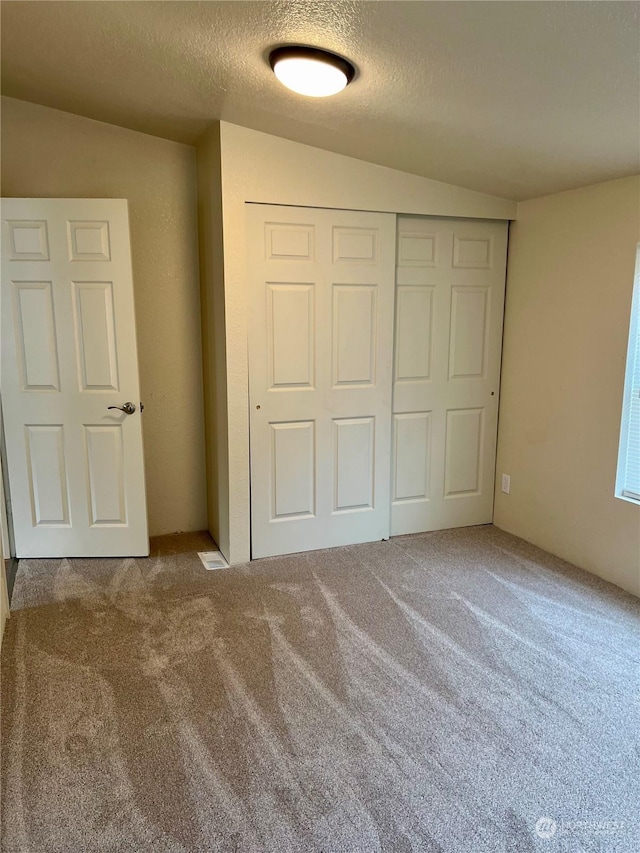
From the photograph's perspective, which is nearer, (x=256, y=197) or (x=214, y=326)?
(x=256, y=197)

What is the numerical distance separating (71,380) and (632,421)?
3022 mm

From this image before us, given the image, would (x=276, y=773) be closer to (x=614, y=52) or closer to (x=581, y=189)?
(x=614, y=52)

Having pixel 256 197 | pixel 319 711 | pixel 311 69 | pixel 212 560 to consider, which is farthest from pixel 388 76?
pixel 212 560

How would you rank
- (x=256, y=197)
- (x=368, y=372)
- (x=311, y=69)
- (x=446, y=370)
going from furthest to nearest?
(x=446, y=370) → (x=368, y=372) → (x=256, y=197) → (x=311, y=69)

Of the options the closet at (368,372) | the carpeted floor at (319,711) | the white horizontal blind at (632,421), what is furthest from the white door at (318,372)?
the white horizontal blind at (632,421)

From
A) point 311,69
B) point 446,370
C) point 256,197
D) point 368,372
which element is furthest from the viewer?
point 446,370

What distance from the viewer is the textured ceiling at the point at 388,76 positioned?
5.64 feet

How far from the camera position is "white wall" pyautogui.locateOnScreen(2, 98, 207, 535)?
3145 millimetres

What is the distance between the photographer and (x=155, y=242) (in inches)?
133

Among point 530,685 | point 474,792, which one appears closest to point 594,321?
point 530,685

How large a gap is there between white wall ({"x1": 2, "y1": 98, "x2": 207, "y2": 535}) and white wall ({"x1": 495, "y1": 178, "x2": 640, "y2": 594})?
2.04 metres

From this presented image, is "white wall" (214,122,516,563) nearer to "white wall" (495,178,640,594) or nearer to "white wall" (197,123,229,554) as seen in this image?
"white wall" (197,123,229,554)

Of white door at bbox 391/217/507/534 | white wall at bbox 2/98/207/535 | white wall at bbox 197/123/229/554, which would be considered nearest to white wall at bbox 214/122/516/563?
white wall at bbox 197/123/229/554

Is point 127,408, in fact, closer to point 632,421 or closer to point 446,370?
point 446,370
